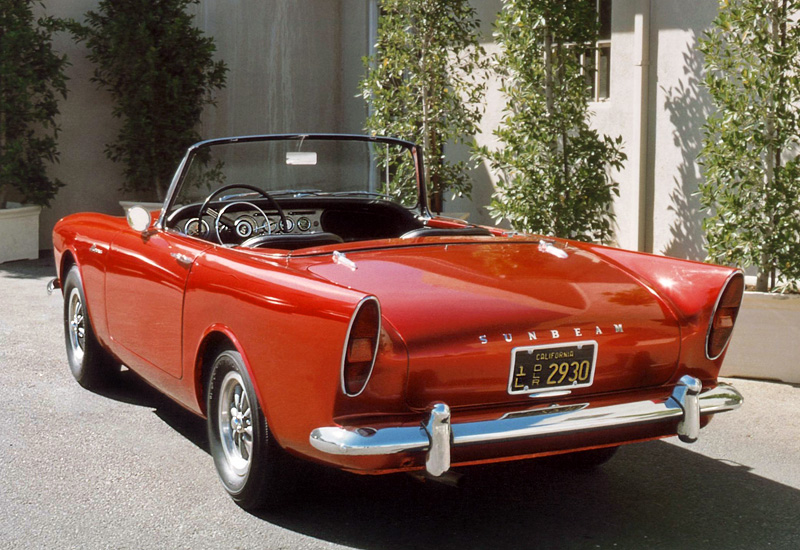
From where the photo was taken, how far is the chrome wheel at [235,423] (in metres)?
3.87

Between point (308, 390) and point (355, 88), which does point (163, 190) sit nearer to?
point (355, 88)

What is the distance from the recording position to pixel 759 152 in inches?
249

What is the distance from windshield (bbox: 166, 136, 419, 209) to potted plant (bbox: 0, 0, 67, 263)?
662cm

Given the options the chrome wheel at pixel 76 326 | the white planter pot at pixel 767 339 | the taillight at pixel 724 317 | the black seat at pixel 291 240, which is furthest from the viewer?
the white planter pot at pixel 767 339

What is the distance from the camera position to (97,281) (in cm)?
527

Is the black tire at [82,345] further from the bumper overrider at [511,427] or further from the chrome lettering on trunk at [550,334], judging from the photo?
the chrome lettering on trunk at [550,334]

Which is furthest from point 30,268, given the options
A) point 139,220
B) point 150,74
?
point 139,220

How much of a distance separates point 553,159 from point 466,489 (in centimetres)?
412

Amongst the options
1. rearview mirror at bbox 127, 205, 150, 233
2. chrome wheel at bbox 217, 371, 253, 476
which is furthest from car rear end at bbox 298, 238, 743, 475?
rearview mirror at bbox 127, 205, 150, 233

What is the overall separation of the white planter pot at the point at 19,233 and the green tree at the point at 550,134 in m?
5.53

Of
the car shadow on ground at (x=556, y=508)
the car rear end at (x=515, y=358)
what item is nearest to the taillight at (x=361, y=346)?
the car rear end at (x=515, y=358)

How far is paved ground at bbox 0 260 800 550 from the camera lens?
11.9 feet

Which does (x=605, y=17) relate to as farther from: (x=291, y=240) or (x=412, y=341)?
(x=412, y=341)

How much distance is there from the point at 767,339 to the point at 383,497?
298 centimetres
